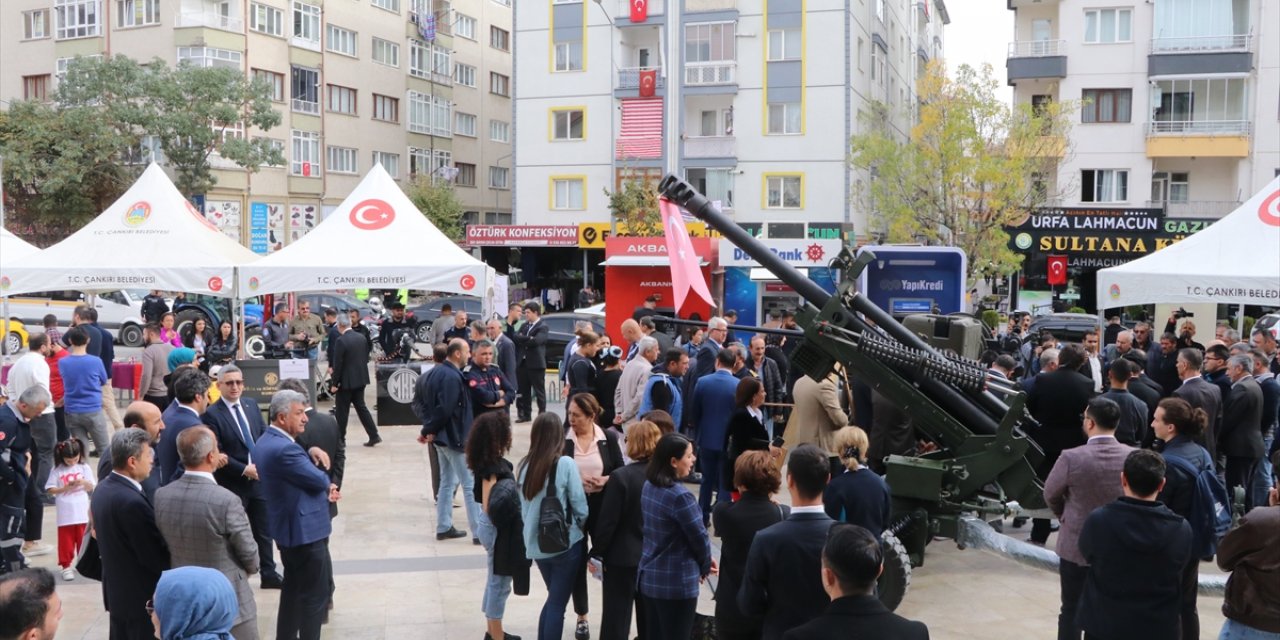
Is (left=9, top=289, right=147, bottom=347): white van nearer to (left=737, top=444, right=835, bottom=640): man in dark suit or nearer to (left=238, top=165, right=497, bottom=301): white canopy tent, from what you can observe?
(left=238, top=165, right=497, bottom=301): white canopy tent

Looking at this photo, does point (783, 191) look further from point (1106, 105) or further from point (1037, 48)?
point (1106, 105)

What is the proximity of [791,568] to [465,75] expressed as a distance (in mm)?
50755

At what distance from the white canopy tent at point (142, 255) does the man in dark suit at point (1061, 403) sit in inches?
389

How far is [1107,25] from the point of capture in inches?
1423

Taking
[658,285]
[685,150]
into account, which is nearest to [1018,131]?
[685,150]

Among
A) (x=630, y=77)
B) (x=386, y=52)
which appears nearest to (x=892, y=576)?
(x=630, y=77)

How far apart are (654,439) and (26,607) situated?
3.29 m

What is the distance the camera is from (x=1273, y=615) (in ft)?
16.1

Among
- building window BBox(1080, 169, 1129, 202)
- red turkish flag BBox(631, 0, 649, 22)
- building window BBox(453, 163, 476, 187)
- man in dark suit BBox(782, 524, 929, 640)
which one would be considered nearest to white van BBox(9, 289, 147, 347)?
red turkish flag BBox(631, 0, 649, 22)

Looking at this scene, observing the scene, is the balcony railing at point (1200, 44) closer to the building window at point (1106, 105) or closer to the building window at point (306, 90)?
the building window at point (1106, 105)

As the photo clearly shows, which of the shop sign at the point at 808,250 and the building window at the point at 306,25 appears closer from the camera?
the shop sign at the point at 808,250

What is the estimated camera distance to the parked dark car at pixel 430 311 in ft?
98.9

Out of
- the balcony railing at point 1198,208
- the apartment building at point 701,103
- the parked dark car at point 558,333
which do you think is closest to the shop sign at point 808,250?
the parked dark car at point 558,333

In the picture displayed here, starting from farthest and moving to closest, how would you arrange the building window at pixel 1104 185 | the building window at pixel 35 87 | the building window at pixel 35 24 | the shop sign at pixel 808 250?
1. the building window at pixel 35 87
2. the building window at pixel 35 24
3. the building window at pixel 1104 185
4. the shop sign at pixel 808 250
